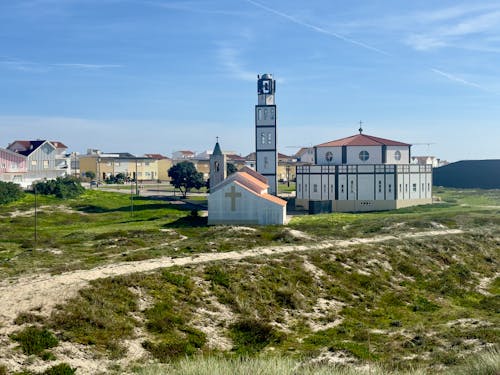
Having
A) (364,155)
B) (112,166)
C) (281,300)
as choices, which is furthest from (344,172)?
(112,166)

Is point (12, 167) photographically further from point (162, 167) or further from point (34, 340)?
point (34, 340)

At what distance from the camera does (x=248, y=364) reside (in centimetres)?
1708

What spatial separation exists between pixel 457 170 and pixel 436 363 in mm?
129965

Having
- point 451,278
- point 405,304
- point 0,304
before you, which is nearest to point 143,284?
point 0,304

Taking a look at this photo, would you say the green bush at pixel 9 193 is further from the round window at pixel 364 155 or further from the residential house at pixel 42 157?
the round window at pixel 364 155

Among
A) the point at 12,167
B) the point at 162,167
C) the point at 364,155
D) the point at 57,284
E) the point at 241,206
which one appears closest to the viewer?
the point at 57,284

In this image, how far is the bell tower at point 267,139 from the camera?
3396 inches

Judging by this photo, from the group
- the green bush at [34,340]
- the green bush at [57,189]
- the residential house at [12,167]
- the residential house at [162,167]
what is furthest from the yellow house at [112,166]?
the green bush at [34,340]

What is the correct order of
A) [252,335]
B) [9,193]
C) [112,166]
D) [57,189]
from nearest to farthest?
[252,335] < [9,193] < [57,189] < [112,166]

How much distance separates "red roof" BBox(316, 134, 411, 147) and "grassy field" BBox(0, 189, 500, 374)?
2869cm

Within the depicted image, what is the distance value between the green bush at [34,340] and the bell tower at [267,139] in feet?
211

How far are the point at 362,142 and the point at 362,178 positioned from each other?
6.24m

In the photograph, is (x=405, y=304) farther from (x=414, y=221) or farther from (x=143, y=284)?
(x=414, y=221)

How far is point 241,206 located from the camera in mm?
61250
